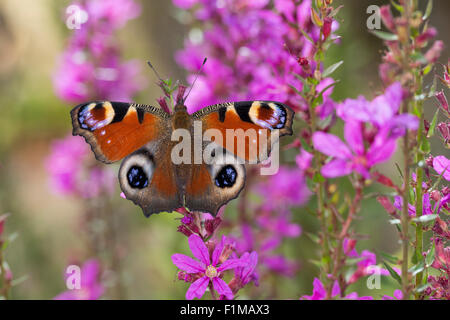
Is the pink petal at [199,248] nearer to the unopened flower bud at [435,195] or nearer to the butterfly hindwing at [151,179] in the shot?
the butterfly hindwing at [151,179]

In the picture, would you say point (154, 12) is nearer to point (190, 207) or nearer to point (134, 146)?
point (134, 146)

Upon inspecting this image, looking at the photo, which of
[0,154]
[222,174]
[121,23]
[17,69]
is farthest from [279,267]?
[0,154]

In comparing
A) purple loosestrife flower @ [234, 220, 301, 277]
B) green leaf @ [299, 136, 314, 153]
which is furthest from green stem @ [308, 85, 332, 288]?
purple loosestrife flower @ [234, 220, 301, 277]

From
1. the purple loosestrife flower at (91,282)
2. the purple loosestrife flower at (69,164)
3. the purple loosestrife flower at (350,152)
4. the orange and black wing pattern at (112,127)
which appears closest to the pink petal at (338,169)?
the purple loosestrife flower at (350,152)

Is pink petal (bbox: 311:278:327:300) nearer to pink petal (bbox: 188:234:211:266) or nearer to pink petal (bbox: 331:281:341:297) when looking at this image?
pink petal (bbox: 331:281:341:297)

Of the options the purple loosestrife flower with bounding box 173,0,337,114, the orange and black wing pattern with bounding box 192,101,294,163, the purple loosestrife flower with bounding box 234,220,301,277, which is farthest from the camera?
the purple loosestrife flower with bounding box 234,220,301,277

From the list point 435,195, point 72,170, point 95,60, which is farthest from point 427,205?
point 72,170
